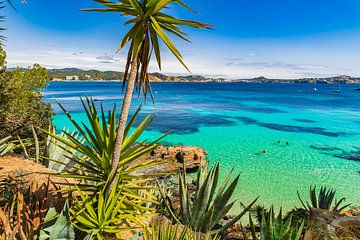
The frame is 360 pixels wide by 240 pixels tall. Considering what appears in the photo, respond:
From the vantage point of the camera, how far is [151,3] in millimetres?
2965

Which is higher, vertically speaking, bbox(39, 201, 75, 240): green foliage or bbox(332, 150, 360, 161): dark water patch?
bbox(39, 201, 75, 240): green foliage

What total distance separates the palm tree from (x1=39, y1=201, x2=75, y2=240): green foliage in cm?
90

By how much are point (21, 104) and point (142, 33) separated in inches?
433

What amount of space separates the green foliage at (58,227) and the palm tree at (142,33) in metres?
0.90

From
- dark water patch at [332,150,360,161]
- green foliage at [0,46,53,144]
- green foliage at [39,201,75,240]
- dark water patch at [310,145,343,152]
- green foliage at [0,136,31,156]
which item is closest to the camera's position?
green foliage at [39,201,75,240]

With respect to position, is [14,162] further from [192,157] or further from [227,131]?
[227,131]

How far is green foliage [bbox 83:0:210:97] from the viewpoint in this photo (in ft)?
9.82

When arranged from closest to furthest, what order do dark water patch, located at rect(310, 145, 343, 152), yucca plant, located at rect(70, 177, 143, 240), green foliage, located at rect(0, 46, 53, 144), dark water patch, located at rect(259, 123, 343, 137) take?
yucca plant, located at rect(70, 177, 143, 240), green foliage, located at rect(0, 46, 53, 144), dark water patch, located at rect(310, 145, 343, 152), dark water patch, located at rect(259, 123, 343, 137)

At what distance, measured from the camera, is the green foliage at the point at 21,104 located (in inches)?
404

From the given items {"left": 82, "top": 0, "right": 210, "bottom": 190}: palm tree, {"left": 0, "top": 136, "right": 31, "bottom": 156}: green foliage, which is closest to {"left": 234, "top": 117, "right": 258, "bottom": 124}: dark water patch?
{"left": 0, "top": 136, "right": 31, "bottom": 156}: green foliage

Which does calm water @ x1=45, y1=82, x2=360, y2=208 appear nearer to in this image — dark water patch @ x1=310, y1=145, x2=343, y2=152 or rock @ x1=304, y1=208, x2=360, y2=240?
dark water patch @ x1=310, y1=145, x2=343, y2=152

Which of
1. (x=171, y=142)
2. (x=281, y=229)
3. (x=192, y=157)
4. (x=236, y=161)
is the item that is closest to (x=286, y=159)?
(x=236, y=161)

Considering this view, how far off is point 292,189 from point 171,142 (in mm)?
12419

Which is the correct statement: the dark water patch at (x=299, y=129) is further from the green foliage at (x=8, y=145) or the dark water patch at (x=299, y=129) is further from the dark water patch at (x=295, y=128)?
the green foliage at (x=8, y=145)
